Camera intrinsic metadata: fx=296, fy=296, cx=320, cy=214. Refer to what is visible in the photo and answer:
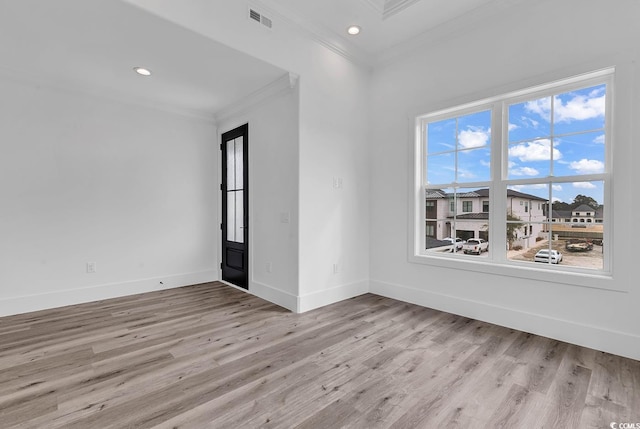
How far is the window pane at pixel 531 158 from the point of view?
110 inches

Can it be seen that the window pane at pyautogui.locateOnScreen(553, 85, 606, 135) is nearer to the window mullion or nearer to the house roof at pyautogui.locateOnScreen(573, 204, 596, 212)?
the window mullion

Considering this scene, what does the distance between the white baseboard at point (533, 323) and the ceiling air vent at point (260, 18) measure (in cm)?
332

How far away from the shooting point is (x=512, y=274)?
2877 mm

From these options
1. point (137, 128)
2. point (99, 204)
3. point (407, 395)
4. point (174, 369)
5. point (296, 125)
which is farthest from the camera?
point (137, 128)

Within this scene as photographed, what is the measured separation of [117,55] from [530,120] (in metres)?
4.10

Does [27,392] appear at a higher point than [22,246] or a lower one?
lower

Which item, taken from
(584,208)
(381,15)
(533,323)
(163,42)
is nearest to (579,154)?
(584,208)

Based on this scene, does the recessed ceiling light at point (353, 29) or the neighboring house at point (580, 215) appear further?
the recessed ceiling light at point (353, 29)

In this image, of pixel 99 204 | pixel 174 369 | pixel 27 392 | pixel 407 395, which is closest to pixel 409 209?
pixel 407 395

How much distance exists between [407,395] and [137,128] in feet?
14.7

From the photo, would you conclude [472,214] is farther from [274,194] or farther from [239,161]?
[239,161]

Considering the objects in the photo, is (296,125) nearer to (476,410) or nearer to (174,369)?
(174,369)

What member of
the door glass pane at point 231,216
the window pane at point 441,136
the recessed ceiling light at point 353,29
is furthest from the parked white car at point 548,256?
the door glass pane at point 231,216

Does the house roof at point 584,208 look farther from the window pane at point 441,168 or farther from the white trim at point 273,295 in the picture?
the white trim at point 273,295
